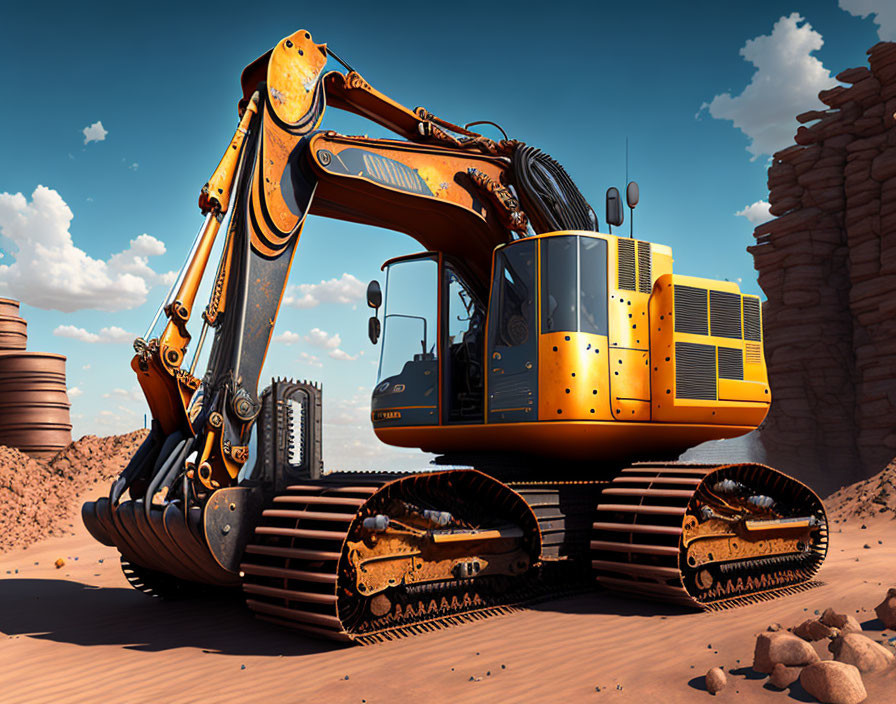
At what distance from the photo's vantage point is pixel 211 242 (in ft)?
21.9

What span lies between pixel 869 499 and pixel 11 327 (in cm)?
2276

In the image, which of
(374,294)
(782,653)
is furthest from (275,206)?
(782,653)

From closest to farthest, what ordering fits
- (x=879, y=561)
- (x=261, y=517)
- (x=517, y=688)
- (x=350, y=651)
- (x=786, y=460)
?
(x=517, y=688)
(x=350, y=651)
(x=261, y=517)
(x=879, y=561)
(x=786, y=460)

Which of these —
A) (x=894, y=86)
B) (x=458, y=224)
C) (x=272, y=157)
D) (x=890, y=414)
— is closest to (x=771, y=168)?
(x=894, y=86)

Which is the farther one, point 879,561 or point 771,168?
point 771,168

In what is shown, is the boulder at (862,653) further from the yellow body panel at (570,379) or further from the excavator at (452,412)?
the yellow body panel at (570,379)

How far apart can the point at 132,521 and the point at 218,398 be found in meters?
1.28

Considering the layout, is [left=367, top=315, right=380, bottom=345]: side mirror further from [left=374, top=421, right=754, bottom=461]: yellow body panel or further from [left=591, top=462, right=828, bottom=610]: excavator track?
[left=591, top=462, right=828, bottom=610]: excavator track

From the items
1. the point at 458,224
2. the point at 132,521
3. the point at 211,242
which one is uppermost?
the point at 458,224

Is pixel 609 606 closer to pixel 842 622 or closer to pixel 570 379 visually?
pixel 842 622

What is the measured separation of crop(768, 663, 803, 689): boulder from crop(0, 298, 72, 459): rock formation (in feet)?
67.8

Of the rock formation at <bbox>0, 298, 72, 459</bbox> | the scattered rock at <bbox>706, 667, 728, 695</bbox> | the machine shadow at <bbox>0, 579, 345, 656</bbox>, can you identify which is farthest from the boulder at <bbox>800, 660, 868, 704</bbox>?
the rock formation at <bbox>0, 298, 72, 459</bbox>

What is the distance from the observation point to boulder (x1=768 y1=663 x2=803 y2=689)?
4793mm

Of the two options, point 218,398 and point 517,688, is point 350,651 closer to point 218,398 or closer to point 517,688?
point 517,688
